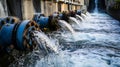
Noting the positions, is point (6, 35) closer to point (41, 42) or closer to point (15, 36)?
point (15, 36)

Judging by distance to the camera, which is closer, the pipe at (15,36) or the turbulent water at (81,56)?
the pipe at (15,36)

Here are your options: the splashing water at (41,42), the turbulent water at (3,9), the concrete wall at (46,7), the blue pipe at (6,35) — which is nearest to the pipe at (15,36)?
the blue pipe at (6,35)

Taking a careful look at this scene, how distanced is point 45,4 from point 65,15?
1325 mm

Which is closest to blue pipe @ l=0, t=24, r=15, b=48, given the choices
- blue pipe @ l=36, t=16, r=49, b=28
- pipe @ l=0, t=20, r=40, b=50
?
pipe @ l=0, t=20, r=40, b=50

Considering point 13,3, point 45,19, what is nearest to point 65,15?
point 45,19

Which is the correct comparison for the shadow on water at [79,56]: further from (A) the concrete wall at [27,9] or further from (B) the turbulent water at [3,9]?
(B) the turbulent water at [3,9]

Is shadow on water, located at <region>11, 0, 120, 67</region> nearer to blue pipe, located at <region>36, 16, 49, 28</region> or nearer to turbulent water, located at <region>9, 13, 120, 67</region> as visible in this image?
turbulent water, located at <region>9, 13, 120, 67</region>

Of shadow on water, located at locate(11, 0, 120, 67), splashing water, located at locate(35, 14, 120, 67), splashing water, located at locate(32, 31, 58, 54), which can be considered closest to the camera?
splashing water, located at locate(32, 31, 58, 54)

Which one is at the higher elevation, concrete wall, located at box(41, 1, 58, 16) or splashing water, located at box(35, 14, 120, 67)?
concrete wall, located at box(41, 1, 58, 16)

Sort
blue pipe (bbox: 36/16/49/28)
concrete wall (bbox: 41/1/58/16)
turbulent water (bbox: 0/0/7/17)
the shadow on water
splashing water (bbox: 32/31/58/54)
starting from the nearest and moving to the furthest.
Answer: splashing water (bbox: 32/31/58/54)
the shadow on water
turbulent water (bbox: 0/0/7/17)
blue pipe (bbox: 36/16/49/28)
concrete wall (bbox: 41/1/58/16)

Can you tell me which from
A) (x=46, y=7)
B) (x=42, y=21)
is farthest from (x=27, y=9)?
(x=46, y=7)

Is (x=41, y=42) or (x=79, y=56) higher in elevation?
(x=41, y=42)

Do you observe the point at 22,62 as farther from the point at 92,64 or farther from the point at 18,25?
the point at 92,64

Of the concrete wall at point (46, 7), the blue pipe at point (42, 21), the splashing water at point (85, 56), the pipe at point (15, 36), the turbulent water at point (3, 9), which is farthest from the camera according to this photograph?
the concrete wall at point (46, 7)
